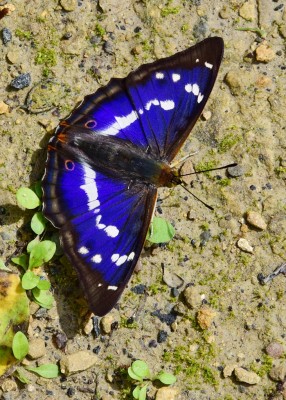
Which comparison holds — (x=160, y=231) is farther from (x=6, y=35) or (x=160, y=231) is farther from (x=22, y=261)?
(x=6, y=35)

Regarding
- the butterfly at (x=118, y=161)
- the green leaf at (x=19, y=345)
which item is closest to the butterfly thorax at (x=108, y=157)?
the butterfly at (x=118, y=161)

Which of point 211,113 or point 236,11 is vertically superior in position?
point 236,11

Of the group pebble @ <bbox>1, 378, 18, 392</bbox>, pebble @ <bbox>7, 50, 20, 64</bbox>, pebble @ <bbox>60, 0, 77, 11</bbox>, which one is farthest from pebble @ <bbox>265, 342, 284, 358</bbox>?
pebble @ <bbox>60, 0, 77, 11</bbox>

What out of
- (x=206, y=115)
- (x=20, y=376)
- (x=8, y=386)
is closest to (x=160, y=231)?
(x=206, y=115)

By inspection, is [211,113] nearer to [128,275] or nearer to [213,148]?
[213,148]

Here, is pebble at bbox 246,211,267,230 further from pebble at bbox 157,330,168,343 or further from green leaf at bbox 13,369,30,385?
green leaf at bbox 13,369,30,385

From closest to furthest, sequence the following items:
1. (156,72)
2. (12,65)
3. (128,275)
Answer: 1. (128,275)
2. (156,72)
3. (12,65)

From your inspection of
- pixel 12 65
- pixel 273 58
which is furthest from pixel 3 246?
pixel 273 58
